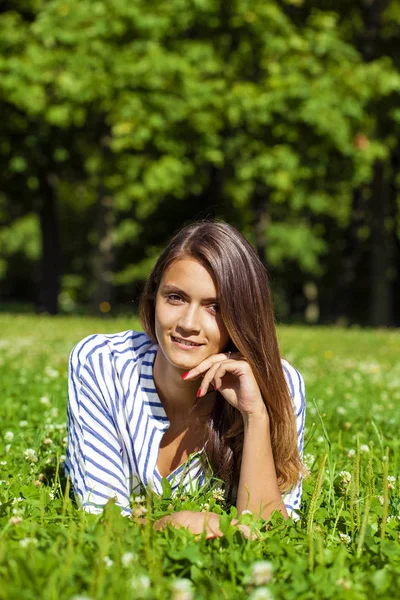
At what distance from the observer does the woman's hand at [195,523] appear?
2.69m

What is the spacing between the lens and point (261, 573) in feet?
7.12

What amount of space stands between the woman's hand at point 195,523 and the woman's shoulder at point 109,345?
88 centimetres

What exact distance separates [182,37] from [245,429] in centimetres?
1557

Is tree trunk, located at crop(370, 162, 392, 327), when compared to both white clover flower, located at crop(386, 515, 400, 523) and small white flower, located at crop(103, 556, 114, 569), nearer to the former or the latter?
white clover flower, located at crop(386, 515, 400, 523)

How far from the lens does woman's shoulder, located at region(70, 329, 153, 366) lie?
3354mm

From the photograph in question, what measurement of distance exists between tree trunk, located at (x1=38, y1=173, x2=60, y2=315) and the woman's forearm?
19.0 m

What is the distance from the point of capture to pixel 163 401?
3508 mm

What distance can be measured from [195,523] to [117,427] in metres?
0.72

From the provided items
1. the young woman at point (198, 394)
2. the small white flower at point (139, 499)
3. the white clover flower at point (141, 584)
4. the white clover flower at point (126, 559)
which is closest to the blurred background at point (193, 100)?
the young woman at point (198, 394)

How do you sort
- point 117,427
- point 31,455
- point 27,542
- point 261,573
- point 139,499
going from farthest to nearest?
point 31,455, point 117,427, point 139,499, point 27,542, point 261,573

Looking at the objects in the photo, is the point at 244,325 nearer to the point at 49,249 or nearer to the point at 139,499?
the point at 139,499

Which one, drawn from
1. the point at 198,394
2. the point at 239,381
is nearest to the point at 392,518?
the point at 239,381

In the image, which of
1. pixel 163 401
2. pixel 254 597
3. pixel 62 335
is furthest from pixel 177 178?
pixel 254 597

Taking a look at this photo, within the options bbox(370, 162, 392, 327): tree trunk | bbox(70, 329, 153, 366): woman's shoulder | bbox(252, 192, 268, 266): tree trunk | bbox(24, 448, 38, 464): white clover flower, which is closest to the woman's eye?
bbox(70, 329, 153, 366): woman's shoulder
